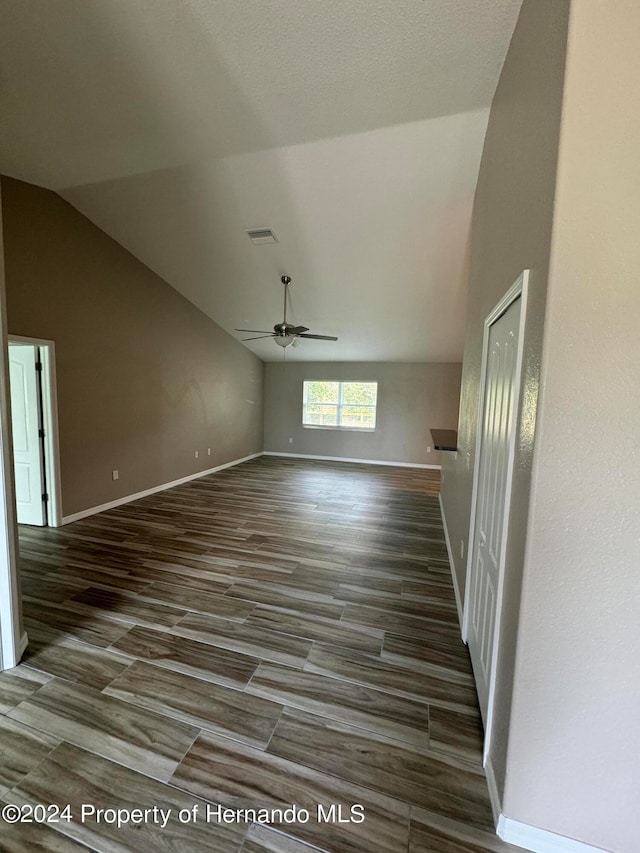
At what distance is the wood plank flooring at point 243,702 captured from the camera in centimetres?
124

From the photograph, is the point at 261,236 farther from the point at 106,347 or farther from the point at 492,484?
the point at 492,484

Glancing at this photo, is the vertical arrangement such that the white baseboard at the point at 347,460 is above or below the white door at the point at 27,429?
below

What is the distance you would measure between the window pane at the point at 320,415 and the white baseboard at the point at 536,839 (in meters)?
7.34

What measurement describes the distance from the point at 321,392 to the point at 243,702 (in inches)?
280

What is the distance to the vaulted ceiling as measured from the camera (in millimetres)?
1849

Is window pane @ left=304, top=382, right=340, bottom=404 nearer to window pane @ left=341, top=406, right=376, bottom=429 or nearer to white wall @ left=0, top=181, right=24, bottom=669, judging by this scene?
window pane @ left=341, top=406, right=376, bottom=429

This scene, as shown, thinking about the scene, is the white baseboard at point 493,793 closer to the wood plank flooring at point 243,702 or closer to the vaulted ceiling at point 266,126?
the wood plank flooring at point 243,702

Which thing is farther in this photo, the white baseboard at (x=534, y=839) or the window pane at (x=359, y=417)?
the window pane at (x=359, y=417)

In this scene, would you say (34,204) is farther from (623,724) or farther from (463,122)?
(623,724)

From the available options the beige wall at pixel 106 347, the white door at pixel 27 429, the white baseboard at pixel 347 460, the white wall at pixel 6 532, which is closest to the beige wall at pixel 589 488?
the white wall at pixel 6 532

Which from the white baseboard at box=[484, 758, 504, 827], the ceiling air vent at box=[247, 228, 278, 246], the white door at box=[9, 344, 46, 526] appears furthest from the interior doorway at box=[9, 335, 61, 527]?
the white baseboard at box=[484, 758, 504, 827]

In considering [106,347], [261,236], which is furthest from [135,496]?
[261,236]

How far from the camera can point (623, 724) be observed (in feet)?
3.49

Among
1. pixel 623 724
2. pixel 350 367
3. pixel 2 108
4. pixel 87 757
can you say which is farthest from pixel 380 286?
pixel 87 757
